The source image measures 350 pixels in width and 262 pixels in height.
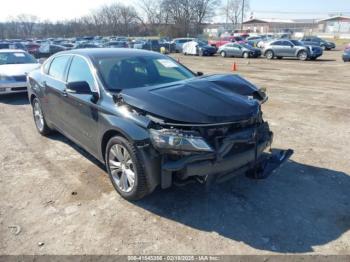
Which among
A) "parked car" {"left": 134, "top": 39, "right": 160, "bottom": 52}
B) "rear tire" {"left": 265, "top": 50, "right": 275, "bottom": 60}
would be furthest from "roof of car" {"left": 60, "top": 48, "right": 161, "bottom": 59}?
"parked car" {"left": 134, "top": 39, "right": 160, "bottom": 52}

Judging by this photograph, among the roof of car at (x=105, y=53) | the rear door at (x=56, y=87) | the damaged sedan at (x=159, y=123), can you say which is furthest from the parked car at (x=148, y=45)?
the damaged sedan at (x=159, y=123)

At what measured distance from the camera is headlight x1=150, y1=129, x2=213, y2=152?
10.2ft

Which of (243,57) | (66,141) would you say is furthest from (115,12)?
(66,141)

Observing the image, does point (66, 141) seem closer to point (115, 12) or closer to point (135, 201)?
point (135, 201)

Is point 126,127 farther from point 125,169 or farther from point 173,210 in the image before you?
point 173,210

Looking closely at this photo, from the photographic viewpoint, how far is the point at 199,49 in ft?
103

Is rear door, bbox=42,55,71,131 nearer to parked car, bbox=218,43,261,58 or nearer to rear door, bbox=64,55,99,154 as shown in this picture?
rear door, bbox=64,55,99,154

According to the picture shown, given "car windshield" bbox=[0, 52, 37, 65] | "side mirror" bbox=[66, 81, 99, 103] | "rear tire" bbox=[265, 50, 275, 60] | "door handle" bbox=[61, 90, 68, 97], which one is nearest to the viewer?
"side mirror" bbox=[66, 81, 99, 103]

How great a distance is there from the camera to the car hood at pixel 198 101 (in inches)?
127

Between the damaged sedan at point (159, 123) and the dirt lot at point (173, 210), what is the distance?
34 cm

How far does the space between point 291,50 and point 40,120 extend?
75.5ft

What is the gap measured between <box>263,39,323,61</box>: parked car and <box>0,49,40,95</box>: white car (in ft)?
66.2

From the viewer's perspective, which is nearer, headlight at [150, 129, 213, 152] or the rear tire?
headlight at [150, 129, 213, 152]

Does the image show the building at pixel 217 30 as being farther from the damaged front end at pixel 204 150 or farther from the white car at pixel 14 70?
the damaged front end at pixel 204 150
